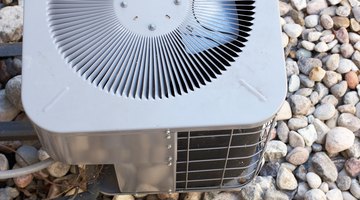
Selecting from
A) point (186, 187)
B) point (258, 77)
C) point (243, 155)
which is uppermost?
point (258, 77)

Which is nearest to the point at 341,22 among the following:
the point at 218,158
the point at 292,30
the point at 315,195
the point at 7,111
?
the point at 292,30

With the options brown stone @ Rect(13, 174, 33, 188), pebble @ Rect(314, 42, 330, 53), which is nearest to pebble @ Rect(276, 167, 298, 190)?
pebble @ Rect(314, 42, 330, 53)

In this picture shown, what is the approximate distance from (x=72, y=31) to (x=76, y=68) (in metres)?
0.08

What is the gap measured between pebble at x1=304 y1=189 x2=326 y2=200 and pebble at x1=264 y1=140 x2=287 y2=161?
0.13m

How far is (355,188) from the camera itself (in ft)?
5.19

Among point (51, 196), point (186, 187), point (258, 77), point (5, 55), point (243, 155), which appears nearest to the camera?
point (258, 77)

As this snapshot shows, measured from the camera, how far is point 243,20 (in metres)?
1.19

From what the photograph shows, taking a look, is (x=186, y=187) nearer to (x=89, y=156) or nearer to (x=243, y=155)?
(x=243, y=155)

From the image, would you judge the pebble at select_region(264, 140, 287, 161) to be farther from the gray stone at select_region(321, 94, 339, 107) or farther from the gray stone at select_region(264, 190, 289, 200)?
the gray stone at select_region(321, 94, 339, 107)

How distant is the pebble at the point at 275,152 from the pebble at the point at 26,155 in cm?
61

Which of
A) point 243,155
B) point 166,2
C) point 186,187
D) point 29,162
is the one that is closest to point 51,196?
point 29,162

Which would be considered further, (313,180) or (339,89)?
(339,89)

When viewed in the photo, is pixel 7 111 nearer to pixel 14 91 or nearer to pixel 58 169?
pixel 14 91

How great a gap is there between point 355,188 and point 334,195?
0.06m
